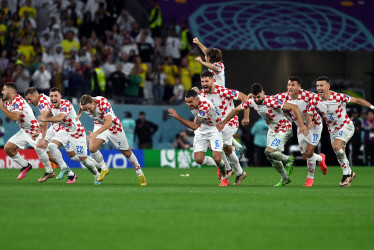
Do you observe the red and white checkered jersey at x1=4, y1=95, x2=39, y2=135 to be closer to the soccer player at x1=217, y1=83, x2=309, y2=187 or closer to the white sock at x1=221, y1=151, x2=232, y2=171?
the white sock at x1=221, y1=151, x2=232, y2=171

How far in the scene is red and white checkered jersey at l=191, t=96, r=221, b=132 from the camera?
17.1m

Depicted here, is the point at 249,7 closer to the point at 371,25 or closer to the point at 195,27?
the point at 195,27

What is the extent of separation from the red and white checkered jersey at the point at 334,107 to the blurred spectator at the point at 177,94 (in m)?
12.8

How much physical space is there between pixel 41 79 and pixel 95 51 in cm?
309

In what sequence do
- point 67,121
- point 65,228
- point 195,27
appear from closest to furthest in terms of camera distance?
1. point 65,228
2. point 67,121
3. point 195,27

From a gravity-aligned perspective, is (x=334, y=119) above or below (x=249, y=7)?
below

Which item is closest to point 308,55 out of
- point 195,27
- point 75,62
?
point 195,27

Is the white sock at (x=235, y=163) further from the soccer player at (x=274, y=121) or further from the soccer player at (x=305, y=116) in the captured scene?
the soccer player at (x=305, y=116)

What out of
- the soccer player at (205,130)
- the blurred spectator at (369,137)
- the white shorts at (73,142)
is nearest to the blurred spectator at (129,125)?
the blurred spectator at (369,137)

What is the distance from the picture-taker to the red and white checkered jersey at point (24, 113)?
1905cm

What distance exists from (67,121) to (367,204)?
824 centimetres

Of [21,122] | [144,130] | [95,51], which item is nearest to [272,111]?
[21,122]

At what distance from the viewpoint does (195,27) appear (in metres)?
32.6

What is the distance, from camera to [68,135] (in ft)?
62.2
